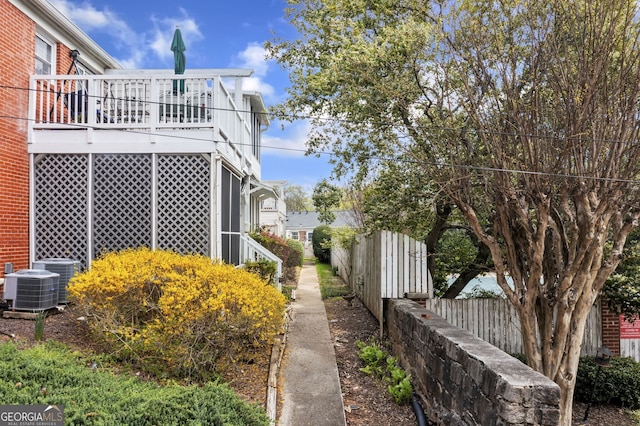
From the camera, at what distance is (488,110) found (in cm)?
586

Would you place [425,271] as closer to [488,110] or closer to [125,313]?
[488,110]

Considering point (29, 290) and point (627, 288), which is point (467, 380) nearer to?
point (627, 288)

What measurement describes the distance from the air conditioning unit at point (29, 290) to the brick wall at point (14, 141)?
4.28ft

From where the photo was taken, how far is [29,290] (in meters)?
6.23

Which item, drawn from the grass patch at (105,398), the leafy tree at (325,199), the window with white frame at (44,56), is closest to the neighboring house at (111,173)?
the window with white frame at (44,56)

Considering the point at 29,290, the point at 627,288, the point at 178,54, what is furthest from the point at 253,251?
the point at 627,288

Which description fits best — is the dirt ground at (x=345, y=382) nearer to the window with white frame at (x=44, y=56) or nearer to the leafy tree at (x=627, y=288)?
the leafy tree at (x=627, y=288)

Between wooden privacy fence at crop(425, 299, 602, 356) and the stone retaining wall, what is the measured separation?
1.90m

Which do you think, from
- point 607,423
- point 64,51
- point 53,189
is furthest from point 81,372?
point 64,51

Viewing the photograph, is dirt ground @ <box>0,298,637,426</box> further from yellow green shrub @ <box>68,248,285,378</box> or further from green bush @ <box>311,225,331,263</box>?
green bush @ <box>311,225,331,263</box>

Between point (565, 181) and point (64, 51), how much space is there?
10.8 meters

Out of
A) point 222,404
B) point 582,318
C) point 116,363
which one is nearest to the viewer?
point 222,404

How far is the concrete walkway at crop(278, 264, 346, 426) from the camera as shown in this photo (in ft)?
15.1

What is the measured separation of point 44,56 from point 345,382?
367 inches
